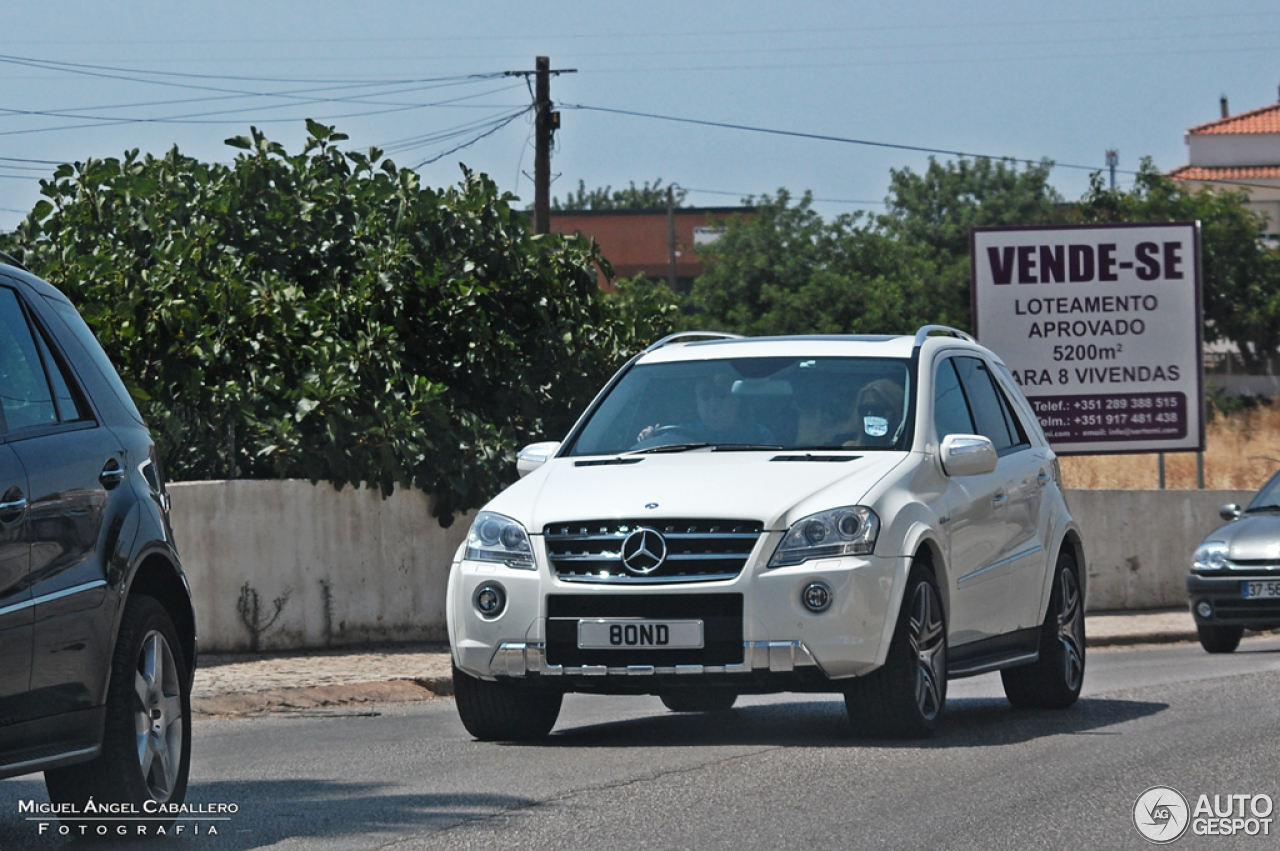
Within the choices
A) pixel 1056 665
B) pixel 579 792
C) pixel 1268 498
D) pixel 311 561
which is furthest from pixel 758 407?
pixel 1268 498

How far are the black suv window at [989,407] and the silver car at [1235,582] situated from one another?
5506mm

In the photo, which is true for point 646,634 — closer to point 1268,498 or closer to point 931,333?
point 931,333

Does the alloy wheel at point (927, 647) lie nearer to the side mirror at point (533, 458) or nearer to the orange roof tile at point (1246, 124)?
the side mirror at point (533, 458)

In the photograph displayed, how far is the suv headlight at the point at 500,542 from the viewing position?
8469mm

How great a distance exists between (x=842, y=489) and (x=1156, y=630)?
10.3 metres

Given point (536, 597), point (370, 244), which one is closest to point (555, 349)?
point (370, 244)

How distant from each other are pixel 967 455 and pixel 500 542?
218 cm

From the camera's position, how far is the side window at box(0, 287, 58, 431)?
584 cm

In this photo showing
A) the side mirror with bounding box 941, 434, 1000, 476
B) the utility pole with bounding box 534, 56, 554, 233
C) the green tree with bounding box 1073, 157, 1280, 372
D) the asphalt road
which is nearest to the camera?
the asphalt road

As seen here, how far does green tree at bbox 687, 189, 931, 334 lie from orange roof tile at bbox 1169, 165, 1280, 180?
95.7 feet

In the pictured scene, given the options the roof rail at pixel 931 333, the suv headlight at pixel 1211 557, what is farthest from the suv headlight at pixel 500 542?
the suv headlight at pixel 1211 557

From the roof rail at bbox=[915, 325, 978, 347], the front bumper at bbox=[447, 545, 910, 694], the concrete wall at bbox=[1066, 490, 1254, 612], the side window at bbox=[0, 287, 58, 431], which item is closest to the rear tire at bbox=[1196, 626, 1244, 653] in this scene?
the concrete wall at bbox=[1066, 490, 1254, 612]

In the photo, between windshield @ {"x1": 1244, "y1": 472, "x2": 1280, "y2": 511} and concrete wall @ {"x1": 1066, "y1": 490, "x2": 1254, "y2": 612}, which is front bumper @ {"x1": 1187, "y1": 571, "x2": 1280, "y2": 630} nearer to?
windshield @ {"x1": 1244, "y1": 472, "x2": 1280, "y2": 511}

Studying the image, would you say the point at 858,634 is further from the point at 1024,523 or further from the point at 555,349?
the point at 555,349
